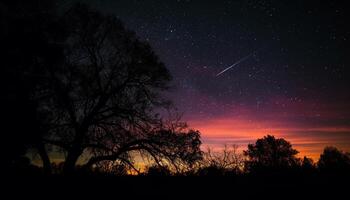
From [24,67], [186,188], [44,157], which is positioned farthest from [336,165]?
[24,67]

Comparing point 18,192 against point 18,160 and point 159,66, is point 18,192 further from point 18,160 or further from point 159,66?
point 159,66

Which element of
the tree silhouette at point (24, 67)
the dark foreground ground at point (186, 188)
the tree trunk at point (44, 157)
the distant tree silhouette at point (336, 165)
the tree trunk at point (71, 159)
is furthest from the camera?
the tree trunk at point (71, 159)

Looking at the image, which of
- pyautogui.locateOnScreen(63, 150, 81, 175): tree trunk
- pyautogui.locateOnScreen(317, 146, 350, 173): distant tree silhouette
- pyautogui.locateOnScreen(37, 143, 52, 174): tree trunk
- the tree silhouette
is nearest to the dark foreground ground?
pyautogui.locateOnScreen(317, 146, 350, 173): distant tree silhouette

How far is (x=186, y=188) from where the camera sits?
6727 millimetres

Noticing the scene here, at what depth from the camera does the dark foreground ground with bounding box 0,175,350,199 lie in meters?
5.64

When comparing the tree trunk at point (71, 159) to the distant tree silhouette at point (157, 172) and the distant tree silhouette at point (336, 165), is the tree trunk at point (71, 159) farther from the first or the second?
the distant tree silhouette at point (336, 165)

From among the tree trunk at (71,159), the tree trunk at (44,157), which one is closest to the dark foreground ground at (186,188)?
the tree trunk at (44,157)

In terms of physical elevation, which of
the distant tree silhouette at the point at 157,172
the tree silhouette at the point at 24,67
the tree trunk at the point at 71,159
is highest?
the tree silhouette at the point at 24,67

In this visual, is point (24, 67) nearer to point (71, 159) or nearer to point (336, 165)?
point (71, 159)

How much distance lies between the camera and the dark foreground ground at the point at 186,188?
18.5 feet

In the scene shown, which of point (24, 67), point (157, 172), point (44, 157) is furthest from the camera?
point (44, 157)

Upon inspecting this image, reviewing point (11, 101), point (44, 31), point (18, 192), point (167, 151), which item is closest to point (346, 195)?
point (18, 192)

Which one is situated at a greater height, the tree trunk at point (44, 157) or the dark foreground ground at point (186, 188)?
the tree trunk at point (44, 157)

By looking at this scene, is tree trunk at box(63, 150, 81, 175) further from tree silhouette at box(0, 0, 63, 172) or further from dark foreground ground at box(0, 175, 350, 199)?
dark foreground ground at box(0, 175, 350, 199)
